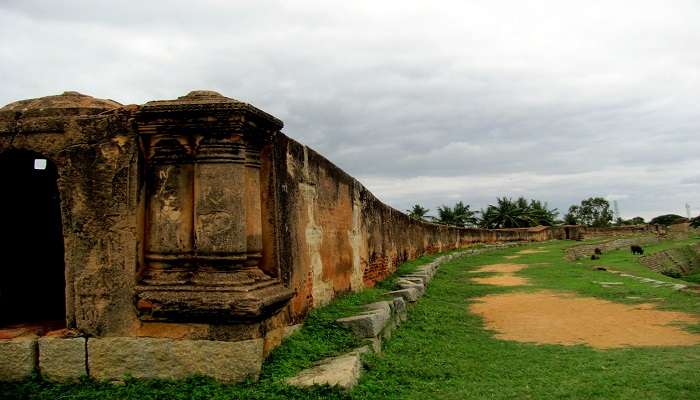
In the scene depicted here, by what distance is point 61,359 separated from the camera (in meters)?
3.50

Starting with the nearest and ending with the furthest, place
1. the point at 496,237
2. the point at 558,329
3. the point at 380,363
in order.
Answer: the point at 380,363 < the point at 558,329 < the point at 496,237

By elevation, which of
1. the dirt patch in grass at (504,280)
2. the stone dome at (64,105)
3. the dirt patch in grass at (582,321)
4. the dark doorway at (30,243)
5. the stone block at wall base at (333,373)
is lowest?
the dirt patch in grass at (582,321)

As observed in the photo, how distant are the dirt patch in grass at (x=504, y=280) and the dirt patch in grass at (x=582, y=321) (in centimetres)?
219

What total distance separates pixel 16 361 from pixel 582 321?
5.87 meters

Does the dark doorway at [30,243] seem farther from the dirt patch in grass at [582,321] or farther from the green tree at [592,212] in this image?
the green tree at [592,212]

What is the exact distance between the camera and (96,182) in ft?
12.1

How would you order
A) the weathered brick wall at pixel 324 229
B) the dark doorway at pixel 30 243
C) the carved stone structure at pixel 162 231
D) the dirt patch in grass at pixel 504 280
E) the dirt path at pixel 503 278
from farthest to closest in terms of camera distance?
the dirt path at pixel 503 278, the dirt patch in grass at pixel 504 280, the dark doorway at pixel 30 243, the weathered brick wall at pixel 324 229, the carved stone structure at pixel 162 231

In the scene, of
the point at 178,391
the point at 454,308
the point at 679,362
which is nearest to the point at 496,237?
the point at 454,308

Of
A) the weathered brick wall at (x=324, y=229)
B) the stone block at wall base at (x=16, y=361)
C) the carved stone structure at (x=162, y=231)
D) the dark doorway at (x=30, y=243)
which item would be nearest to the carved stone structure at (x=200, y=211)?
the carved stone structure at (x=162, y=231)

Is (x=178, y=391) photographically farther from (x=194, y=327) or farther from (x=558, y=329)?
(x=558, y=329)

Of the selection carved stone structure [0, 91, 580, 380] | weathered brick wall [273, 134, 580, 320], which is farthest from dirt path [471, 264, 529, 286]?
carved stone structure [0, 91, 580, 380]

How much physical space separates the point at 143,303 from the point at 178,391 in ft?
2.05

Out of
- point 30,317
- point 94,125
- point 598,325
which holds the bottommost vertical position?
point 598,325

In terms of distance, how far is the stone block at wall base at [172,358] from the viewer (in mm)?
3316
